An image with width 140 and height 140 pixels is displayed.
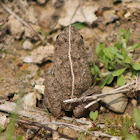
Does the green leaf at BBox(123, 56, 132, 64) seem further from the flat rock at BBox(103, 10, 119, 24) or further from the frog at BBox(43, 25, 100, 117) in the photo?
the flat rock at BBox(103, 10, 119, 24)

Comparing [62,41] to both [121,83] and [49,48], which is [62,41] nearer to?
[49,48]

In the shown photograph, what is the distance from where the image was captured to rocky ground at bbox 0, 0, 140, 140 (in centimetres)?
440

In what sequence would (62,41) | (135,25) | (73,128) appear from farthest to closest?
(135,25) < (62,41) < (73,128)

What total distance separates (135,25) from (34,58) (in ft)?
11.6

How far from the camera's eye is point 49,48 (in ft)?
18.1

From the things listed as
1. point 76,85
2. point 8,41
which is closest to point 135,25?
point 76,85

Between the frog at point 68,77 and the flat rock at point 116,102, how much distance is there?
2.18 feet

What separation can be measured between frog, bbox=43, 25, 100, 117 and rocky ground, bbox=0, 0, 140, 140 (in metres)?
0.35

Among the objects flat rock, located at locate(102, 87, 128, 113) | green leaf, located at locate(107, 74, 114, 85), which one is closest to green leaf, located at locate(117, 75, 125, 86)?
green leaf, located at locate(107, 74, 114, 85)

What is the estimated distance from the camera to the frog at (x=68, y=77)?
4.10 meters

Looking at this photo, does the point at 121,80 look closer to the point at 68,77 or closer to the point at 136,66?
the point at 136,66

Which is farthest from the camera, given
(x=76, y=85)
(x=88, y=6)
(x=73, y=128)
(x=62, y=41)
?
(x=88, y=6)

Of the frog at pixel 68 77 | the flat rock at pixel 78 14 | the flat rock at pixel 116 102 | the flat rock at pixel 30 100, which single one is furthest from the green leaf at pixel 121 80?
the flat rock at pixel 78 14

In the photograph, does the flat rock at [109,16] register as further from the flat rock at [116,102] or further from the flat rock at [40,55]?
the flat rock at [116,102]
